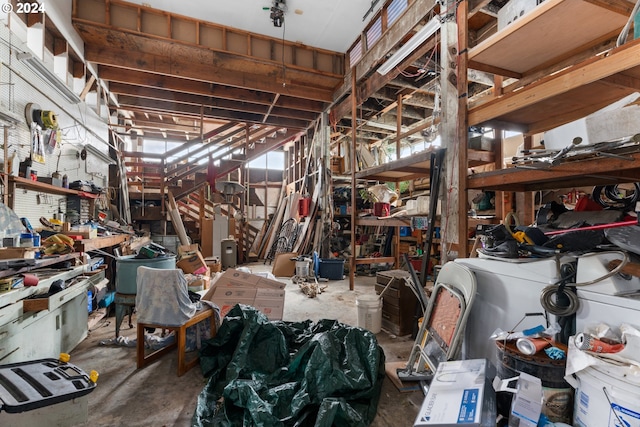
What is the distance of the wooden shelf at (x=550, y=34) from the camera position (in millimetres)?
1710

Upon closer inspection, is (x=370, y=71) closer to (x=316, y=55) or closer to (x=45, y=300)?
(x=316, y=55)

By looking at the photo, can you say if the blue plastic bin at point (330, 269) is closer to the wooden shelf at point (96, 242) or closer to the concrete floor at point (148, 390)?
the concrete floor at point (148, 390)

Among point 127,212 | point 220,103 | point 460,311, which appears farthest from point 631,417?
point 127,212

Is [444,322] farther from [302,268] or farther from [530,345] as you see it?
[302,268]

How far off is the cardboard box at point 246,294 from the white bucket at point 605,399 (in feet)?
8.03

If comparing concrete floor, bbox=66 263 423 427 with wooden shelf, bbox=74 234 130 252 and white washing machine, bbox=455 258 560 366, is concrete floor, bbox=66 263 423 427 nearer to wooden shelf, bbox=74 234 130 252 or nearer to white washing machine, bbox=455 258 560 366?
white washing machine, bbox=455 258 560 366

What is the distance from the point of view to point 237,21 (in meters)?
4.81

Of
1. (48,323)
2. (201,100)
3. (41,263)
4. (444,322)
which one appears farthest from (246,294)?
(201,100)

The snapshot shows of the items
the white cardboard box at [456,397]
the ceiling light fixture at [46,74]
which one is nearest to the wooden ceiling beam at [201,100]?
the ceiling light fixture at [46,74]

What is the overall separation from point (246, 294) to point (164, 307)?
970 mm

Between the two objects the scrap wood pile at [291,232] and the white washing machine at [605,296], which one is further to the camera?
the scrap wood pile at [291,232]

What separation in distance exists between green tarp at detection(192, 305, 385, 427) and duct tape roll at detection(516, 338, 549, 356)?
92cm

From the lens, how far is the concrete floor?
5.73 feet

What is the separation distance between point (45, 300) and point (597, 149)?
10.8 ft
